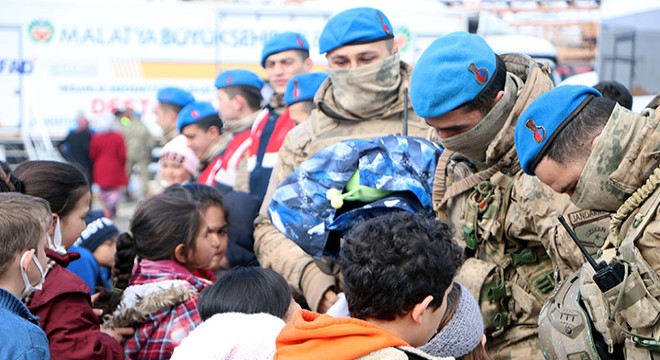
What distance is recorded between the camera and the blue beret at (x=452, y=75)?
3.26 m

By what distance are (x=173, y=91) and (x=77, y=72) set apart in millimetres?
9235

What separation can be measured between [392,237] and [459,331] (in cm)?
44

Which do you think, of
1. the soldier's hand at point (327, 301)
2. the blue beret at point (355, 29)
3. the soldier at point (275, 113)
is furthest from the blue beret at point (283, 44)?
the soldier's hand at point (327, 301)

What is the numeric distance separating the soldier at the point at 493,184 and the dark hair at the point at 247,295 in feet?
2.32

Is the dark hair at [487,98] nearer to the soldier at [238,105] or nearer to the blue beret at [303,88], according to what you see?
the blue beret at [303,88]

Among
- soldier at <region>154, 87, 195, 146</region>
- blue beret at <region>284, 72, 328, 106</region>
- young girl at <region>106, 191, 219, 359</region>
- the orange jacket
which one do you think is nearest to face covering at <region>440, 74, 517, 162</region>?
the orange jacket

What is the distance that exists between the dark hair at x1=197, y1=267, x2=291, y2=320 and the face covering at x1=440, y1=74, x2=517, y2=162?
86 cm

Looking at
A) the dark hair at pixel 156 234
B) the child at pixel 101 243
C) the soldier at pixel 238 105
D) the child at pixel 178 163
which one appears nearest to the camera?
the dark hair at pixel 156 234

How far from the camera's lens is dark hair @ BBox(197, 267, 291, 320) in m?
3.39

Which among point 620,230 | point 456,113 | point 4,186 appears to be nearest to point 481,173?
point 456,113

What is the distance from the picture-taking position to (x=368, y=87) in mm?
4316

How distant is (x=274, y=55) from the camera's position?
7102mm

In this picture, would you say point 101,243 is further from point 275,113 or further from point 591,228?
point 591,228

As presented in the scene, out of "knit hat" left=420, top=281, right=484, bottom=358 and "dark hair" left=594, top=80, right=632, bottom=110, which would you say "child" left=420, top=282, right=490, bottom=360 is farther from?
"dark hair" left=594, top=80, right=632, bottom=110
